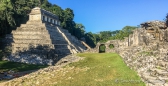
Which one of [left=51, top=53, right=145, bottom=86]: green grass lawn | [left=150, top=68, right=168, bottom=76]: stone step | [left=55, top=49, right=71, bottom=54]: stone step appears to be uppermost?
[left=55, top=49, right=71, bottom=54]: stone step

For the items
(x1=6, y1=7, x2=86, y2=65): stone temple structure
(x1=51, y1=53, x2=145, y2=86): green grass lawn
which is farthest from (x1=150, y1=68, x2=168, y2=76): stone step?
(x1=6, y1=7, x2=86, y2=65): stone temple structure

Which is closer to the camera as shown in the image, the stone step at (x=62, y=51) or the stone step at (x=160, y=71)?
the stone step at (x=160, y=71)

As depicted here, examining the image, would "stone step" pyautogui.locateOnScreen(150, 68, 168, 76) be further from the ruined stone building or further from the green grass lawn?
the ruined stone building

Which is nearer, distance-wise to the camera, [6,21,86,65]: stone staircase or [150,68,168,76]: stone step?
[150,68,168,76]: stone step

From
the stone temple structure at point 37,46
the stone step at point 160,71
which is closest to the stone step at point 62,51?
the stone temple structure at point 37,46

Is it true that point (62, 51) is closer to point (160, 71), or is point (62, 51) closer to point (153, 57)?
point (153, 57)

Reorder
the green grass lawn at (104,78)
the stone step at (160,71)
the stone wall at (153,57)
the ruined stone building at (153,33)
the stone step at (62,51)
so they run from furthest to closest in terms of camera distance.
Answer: the stone step at (62,51) → the ruined stone building at (153,33) → the green grass lawn at (104,78) → the stone wall at (153,57) → the stone step at (160,71)

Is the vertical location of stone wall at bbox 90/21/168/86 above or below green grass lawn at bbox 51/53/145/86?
above

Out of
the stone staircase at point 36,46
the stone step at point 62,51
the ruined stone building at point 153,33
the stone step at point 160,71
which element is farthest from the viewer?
the stone step at point 62,51

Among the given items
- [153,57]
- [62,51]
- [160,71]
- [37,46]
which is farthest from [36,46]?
[160,71]

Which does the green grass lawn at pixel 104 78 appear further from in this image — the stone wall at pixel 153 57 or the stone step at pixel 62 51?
the stone step at pixel 62 51

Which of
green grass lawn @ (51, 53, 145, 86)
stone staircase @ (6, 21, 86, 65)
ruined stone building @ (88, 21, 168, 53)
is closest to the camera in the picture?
green grass lawn @ (51, 53, 145, 86)

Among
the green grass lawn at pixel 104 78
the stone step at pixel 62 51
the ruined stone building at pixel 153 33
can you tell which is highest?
the ruined stone building at pixel 153 33

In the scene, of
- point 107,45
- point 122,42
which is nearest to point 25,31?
point 107,45
